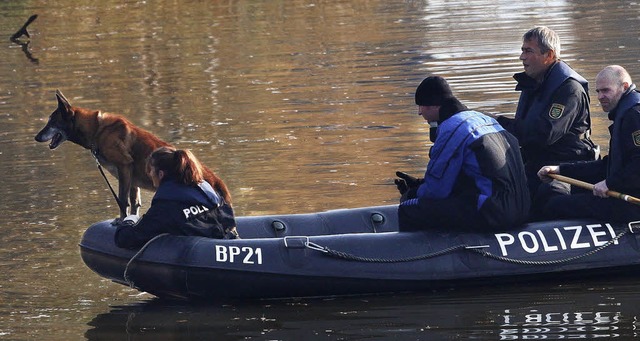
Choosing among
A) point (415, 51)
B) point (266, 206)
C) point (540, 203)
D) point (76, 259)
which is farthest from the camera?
point (415, 51)

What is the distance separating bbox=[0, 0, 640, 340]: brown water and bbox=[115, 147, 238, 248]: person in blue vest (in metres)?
0.50

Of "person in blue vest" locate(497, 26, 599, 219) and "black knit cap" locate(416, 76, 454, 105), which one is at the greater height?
"black knit cap" locate(416, 76, 454, 105)

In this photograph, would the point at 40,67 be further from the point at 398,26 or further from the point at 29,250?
the point at 29,250

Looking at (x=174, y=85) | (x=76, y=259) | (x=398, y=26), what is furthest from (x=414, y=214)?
(x=398, y=26)

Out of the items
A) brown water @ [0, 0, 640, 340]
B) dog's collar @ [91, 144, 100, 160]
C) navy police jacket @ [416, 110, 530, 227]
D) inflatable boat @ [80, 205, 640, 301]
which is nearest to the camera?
brown water @ [0, 0, 640, 340]

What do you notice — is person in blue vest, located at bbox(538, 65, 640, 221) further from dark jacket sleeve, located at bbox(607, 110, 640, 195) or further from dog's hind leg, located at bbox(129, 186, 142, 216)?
dog's hind leg, located at bbox(129, 186, 142, 216)

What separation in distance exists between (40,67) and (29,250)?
1425cm

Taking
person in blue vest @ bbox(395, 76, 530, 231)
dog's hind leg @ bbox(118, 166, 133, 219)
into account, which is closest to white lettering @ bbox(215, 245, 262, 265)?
person in blue vest @ bbox(395, 76, 530, 231)

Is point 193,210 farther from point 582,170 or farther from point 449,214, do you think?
point 582,170

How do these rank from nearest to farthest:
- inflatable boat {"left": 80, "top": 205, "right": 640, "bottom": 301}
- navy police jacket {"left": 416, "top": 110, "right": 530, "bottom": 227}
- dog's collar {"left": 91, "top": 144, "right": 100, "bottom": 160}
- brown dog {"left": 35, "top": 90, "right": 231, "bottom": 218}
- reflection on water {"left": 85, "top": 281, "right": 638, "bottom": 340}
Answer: reflection on water {"left": 85, "top": 281, "right": 638, "bottom": 340} → navy police jacket {"left": 416, "top": 110, "right": 530, "bottom": 227} → inflatable boat {"left": 80, "top": 205, "right": 640, "bottom": 301} → brown dog {"left": 35, "top": 90, "right": 231, "bottom": 218} → dog's collar {"left": 91, "top": 144, "right": 100, "bottom": 160}

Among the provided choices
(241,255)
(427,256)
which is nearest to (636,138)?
(427,256)

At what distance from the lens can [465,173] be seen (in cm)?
819

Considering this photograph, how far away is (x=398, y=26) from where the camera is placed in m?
27.6

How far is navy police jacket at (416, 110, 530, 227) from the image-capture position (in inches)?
317
